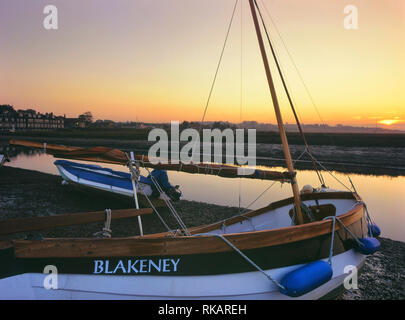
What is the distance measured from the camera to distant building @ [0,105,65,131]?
447 feet

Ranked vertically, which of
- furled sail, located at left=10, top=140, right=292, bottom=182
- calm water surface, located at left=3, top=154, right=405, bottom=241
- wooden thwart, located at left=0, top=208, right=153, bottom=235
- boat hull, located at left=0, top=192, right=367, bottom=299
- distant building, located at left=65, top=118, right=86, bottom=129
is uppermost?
distant building, located at left=65, top=118, right=86, bottom=129

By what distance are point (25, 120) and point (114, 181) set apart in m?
165

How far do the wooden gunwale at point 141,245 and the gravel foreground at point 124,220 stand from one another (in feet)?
11.3

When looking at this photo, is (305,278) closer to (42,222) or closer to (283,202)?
(283,202)

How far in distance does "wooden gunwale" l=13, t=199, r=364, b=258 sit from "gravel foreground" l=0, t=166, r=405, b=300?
11.3 ft

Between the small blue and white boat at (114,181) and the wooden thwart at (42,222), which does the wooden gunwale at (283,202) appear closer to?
the wooden thwart at (42,222)

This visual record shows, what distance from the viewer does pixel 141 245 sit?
13.9ft

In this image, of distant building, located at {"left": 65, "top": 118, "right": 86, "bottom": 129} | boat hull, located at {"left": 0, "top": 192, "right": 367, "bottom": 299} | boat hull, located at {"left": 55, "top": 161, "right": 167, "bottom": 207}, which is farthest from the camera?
distant building, located at {"left": 65, "top": 118, "right": 86, "bottom": 129}

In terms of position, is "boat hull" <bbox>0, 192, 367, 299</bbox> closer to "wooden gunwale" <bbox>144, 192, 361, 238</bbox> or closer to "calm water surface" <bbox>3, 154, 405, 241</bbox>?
"wooden gunwale" <bbox>144, 192, 361, 238</bbox>

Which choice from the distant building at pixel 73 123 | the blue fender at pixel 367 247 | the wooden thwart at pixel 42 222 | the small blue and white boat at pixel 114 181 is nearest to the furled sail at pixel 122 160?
the wooden thwart at pixel 42 222

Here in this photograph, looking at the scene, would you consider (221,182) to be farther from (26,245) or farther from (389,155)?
(389,155)

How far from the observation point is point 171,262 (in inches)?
171

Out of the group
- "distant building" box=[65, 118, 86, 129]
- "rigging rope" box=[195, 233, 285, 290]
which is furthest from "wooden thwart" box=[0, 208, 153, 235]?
"distant building" box=[65, 118, 86, 129]
